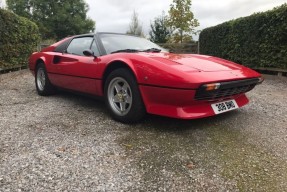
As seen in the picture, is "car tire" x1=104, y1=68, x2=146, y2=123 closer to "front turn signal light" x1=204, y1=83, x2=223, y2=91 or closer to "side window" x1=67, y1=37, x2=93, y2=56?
"front turn signal light" x1=204, y1=83, x2=223, y2=91

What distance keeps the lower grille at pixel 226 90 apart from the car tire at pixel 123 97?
72 centimetres

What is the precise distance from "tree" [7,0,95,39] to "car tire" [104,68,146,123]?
3069 centimetres

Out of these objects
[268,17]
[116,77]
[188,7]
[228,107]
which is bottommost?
[228,107]

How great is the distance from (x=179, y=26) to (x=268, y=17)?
1057 centimetres

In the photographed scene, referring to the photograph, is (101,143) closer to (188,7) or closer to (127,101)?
(127,101)

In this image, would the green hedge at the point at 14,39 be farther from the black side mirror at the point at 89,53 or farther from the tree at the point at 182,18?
the tree at the point at 182,18

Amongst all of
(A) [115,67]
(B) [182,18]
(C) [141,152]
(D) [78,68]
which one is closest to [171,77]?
(C) [141,152]

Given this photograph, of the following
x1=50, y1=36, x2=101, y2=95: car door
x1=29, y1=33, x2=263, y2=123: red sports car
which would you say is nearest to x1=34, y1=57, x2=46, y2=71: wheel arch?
Result: x1=50, y1=36, x2=101, y2=95: car door

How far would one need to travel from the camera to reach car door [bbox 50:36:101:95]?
4.05 metres

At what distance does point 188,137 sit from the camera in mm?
3188

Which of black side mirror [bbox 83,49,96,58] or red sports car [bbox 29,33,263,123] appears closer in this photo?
red sports car [bbox 29,33,263,123]

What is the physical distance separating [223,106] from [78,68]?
6.90 ft

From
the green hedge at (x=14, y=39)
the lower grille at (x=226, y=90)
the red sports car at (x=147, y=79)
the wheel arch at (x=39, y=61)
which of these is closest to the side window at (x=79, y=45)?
the red sports car at (x=147, y=79)

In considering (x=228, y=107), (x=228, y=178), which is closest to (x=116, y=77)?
(x=228, y=107)
